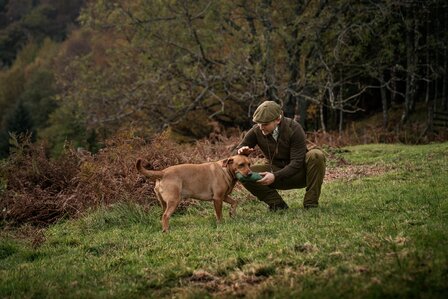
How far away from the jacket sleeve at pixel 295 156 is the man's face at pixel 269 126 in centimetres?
35

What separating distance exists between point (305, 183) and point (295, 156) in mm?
737

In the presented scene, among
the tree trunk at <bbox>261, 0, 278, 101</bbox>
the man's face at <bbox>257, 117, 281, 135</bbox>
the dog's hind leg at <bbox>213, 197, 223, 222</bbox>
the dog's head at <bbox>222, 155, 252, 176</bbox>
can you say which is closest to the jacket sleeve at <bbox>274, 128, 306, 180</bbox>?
the man's face at <bbox>257, 117, 281, 135</bbox>

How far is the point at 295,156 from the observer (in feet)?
26.4

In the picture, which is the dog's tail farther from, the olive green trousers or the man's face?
the man's face

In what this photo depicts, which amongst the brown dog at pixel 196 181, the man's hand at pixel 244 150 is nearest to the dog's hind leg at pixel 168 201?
the brown dog at pixel 196 181

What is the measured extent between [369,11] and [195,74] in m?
9.21

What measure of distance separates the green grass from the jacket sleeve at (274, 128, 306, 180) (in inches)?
26.2

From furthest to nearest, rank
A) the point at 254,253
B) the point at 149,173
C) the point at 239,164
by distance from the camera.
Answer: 1. the point at 239,164
2. the point at 149,173
3. the point at 254,253

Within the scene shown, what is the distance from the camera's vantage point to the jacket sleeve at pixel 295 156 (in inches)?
313

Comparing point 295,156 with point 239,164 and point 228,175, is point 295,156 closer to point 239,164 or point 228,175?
point 239,164

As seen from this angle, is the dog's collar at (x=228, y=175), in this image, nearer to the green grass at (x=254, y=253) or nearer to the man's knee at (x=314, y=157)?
the green grass at (x=254, y=253)

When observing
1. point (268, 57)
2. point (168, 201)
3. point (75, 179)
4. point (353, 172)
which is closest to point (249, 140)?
point (168, 201)

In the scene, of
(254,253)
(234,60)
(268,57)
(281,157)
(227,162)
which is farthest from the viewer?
(234,60)

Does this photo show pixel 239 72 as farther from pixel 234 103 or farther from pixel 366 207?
pixel 366 207
